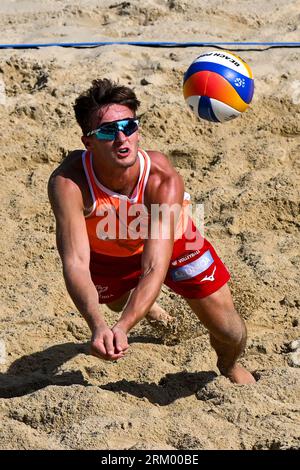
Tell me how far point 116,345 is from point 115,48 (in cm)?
449

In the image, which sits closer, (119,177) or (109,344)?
(109,344)

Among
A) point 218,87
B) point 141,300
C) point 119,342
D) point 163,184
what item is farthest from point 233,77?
point 119,342

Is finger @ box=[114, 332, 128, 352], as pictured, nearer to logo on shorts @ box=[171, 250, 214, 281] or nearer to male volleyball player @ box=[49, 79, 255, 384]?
male volleyball player @ box=[49, 79, 255, 384]

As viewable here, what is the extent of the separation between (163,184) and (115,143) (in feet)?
1.08

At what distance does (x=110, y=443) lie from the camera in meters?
4.17

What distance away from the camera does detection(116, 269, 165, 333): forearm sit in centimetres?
433

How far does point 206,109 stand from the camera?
19.6ft

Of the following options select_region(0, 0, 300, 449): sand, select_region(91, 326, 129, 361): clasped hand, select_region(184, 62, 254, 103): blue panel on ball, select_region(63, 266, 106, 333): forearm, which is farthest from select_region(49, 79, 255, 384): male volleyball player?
select_region(184, 62, 254, 103): blue panel on ball

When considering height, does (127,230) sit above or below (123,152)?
below

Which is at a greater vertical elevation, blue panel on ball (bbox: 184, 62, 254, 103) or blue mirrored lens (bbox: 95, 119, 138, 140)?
blue mirrored lens (bbox: 95, 119, 138, 140)

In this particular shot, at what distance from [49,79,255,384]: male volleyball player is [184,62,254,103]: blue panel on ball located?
1.10 m


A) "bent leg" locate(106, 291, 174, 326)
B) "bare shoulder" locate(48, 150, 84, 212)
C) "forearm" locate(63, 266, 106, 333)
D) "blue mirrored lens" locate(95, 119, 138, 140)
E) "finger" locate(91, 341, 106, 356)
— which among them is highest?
"blue mirrored lens" locate(95, 119, 138, 140)

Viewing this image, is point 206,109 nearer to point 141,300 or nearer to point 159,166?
point 159,166

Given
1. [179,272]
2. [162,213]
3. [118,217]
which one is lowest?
[179,272]
